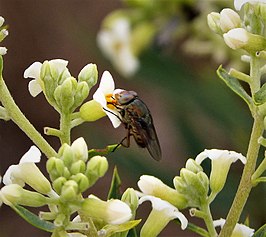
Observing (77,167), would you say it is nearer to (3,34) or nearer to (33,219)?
(33,219)

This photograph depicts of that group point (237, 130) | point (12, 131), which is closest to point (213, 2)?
point (237, 130)

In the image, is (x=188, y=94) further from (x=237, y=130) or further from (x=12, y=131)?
(x=12, y=131)

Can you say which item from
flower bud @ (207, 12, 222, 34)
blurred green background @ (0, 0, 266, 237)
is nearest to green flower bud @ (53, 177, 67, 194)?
flower bud @ (207, 12, 222, 34)

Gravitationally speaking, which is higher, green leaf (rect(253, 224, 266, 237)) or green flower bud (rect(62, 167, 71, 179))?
green flower bud (rect(62, 167, 71, 179))

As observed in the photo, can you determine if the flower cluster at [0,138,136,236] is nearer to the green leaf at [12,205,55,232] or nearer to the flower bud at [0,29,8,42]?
the green leaf at [12,205,55,232]

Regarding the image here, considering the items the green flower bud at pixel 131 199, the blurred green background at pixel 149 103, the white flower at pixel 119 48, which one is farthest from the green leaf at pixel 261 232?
the white flower at pixel 119 48

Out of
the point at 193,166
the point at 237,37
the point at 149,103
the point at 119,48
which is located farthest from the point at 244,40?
the point at 149,103
